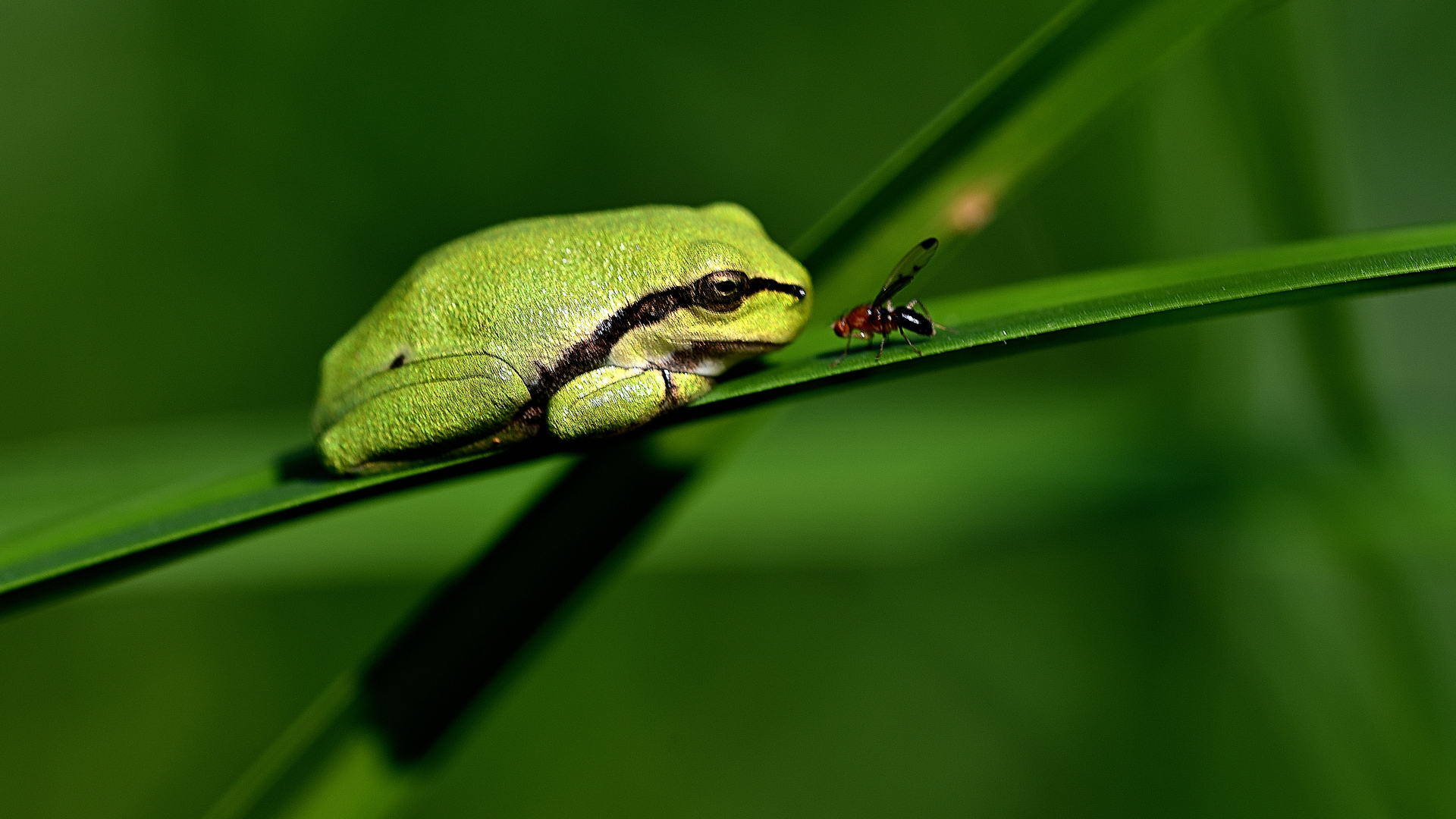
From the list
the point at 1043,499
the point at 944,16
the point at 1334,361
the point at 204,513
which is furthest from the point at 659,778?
the point at 944,16

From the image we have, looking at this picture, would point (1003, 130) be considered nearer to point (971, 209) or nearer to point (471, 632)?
point (971, 209)

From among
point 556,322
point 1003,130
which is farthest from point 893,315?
point 556,322

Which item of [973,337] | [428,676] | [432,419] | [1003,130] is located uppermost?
[1003,130]

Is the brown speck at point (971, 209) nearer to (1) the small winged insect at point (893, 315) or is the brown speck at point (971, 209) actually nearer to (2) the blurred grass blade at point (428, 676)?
(1) the small winged insect at point (893, 315)

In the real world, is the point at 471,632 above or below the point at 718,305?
below

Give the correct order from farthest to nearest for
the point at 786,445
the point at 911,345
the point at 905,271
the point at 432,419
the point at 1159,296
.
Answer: the point at 786,445 < the point at 432,419 < the point at 905,271 < the point at 911,345 < the point at 1159,296

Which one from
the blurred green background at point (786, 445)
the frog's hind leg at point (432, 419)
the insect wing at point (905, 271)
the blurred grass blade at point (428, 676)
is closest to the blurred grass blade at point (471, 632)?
the blurred grass blade at point (428, 676)
